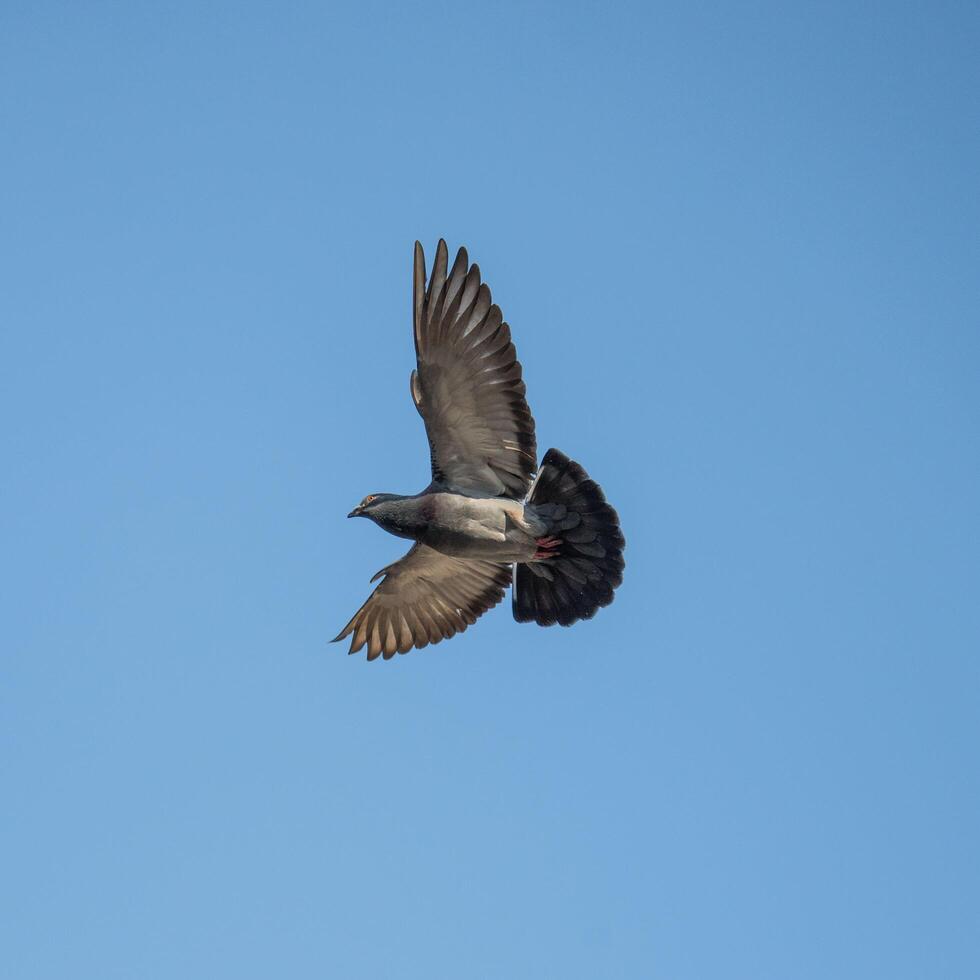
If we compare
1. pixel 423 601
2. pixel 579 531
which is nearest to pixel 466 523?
pixel 579 531

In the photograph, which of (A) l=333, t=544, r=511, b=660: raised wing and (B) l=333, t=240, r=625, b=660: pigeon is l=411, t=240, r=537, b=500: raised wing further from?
(A) l=333, t=544, r=511, b=660: raised wing

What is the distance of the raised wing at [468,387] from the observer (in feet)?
51.8

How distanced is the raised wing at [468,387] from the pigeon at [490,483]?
0.03ft

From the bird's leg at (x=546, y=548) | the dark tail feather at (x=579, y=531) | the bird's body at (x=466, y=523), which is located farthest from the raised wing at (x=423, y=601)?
the dark tail feather at (x=579, y=531)

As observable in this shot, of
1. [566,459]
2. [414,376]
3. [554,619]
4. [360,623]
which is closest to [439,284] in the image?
[414,376]

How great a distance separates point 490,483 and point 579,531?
1201 mm

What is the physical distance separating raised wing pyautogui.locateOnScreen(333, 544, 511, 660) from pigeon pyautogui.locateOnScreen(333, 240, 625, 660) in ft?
3.25

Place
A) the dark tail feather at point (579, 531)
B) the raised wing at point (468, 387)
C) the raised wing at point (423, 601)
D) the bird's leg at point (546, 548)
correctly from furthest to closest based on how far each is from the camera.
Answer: the raised wing at point (423, 601) < the bird's leg at point (546, 548) < the dark tail feather at point (579, 531) < the raised wing at point (468, 387)

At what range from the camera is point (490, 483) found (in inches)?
660

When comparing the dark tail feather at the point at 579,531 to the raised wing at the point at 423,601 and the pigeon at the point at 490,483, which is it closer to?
the pigeon at the point at 490,483

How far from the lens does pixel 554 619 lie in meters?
16.8

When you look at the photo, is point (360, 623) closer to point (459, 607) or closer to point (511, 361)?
→ point (459, 607)

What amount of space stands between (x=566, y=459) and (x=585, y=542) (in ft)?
2.92

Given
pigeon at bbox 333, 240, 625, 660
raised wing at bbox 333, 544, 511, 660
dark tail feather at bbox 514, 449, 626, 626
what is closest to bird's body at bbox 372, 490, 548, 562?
pigeon at bbox 333, 240, 625, 660
